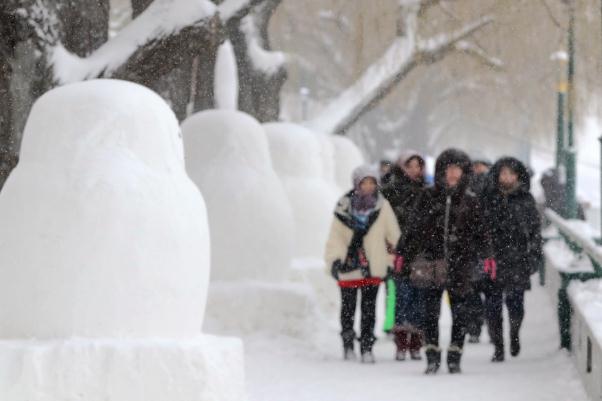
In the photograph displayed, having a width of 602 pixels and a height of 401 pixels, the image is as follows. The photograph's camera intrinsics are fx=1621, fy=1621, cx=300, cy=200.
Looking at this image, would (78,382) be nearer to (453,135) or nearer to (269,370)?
(269,370)

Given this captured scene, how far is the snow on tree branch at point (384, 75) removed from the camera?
2326 cm

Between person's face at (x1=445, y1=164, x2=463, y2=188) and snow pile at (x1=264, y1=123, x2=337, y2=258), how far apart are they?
20.2 feet

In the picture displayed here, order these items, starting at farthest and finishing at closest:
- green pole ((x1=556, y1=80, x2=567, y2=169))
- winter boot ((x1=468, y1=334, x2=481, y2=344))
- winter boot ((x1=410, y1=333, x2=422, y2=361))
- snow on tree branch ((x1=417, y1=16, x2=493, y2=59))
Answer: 1. green pole ((x1=556, y1=80, x2=567, y2=169))
2. snow on tree branch ((x1=417, y1=16, x2=493, y2=59))
3. winter boot ((x1=468, y1=334, x2=481, y2=344))
4. winter boot ((x1=410, y1=333, x2=422, y2=361))

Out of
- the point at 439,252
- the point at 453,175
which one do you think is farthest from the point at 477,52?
the point at 439,252

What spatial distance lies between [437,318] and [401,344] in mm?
1363

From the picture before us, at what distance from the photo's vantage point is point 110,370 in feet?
26.1

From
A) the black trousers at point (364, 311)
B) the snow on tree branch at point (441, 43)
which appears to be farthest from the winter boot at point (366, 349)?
the snow on tree branch at point (441, 43)

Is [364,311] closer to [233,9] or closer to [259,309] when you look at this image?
[259,309]

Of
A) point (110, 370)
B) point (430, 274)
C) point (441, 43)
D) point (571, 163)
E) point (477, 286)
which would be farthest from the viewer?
point (571, 163)

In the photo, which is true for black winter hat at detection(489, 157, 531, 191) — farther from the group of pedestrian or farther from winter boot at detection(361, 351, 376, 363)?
winter boot at detection(361, 351, 376, 363)

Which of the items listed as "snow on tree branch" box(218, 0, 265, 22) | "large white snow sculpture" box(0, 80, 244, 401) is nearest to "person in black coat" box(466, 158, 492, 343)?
"snow on tree branch" box(218, 0, 265, 22)

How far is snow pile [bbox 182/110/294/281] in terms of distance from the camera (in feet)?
48.4

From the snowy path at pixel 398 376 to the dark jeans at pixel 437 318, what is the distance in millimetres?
269

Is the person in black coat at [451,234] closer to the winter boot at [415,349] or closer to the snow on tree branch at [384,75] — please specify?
the winter boot at [415,349]
